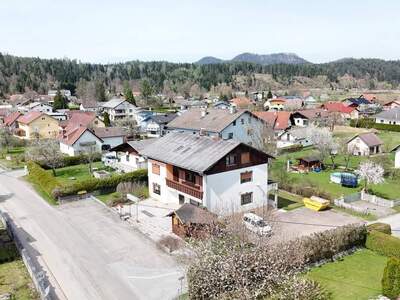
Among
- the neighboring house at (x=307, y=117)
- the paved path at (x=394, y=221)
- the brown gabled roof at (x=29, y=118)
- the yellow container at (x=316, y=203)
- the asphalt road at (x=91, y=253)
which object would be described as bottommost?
the paved path at (x=394, y=221)

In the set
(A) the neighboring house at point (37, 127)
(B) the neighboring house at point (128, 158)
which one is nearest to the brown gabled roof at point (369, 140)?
(B) the neighboring house at point (128, 158)

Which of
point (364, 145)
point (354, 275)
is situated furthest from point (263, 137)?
point (354, 275)

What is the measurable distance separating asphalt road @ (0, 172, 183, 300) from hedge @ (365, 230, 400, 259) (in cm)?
1257

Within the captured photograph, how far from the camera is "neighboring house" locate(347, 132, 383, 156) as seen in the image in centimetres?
5566

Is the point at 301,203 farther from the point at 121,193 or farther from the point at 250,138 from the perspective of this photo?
the point at 250,138

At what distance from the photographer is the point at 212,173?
30906 mm

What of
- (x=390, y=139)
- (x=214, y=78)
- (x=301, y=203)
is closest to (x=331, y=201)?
(x=301, y=203)

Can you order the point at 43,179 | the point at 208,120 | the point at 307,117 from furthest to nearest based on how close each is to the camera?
the point at 307,117
the point at 208,120
the point at 43,179

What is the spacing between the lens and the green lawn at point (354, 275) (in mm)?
20797

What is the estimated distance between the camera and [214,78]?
19712cm

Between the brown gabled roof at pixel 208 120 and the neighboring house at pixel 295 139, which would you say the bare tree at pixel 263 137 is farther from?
the neighboring house at pixel 295 139

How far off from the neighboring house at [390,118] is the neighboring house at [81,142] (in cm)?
5718

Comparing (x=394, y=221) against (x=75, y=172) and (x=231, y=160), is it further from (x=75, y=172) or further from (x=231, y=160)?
(x=75, y=172)

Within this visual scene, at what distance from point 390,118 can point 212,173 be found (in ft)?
205
